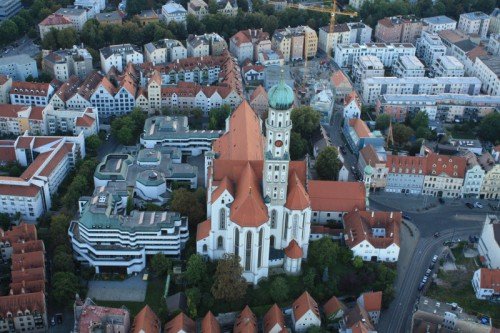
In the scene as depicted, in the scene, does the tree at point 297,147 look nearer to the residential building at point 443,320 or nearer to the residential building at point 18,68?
the residential building at point 443,320

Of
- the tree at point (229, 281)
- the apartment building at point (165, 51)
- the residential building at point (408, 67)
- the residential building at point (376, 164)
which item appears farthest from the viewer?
the apartment building at point (165, 51)

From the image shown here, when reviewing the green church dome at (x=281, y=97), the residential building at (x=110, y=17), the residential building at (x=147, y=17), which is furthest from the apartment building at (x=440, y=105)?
the residential building at (x=110, y=17)

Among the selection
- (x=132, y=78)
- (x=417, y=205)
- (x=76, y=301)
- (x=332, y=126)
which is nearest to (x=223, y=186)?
(x=76, y=301)

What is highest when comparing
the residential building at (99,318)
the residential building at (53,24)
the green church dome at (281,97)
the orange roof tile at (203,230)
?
the green church dome at (281,97)

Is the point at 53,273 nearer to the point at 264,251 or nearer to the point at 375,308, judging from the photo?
the point at 264,251

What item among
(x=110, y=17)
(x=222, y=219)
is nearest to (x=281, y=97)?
(x=222, y=219)

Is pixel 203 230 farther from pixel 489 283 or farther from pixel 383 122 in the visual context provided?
pixel 383 122

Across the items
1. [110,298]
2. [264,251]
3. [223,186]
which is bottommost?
[110,298]
